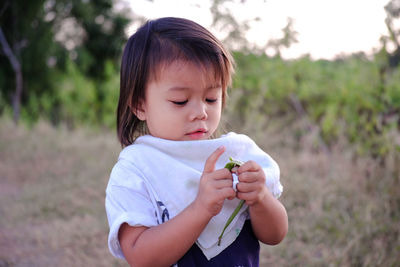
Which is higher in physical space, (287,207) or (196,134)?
(196,134)

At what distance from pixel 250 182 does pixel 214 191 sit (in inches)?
4.3

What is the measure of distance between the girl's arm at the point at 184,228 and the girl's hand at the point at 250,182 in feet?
0.11

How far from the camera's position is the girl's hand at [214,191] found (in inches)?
43.9

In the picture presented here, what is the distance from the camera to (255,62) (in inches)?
186

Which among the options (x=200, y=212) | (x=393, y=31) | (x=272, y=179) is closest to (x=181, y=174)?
(x=200, y=212)

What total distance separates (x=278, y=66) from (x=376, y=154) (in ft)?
5.73

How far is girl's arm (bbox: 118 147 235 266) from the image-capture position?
1125mm

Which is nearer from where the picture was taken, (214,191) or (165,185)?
(214,191)

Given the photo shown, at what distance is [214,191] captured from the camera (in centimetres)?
112

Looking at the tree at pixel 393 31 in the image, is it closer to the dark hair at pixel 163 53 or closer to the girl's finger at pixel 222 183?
the dark hair at pixel 163 53

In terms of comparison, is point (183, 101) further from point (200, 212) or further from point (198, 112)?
point (200, 212)

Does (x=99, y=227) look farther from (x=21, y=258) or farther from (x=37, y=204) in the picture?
(x=37, y=204)

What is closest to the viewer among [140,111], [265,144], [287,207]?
[140,111]

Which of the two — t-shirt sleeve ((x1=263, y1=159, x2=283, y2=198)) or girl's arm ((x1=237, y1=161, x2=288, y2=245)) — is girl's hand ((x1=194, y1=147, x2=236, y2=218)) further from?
t-shirt sleeve ((x1=263, y1=159, x2=283, y2=198))
